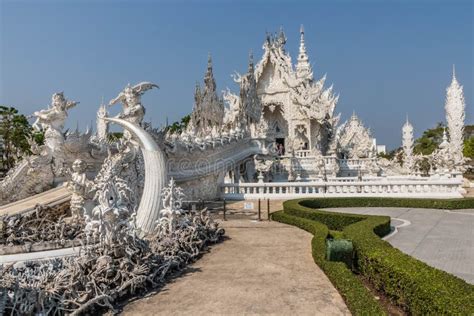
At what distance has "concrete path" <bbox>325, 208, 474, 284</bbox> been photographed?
7828mm

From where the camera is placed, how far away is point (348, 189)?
770 inches

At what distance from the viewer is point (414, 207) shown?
16.5 m

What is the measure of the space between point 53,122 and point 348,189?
13.5 meters

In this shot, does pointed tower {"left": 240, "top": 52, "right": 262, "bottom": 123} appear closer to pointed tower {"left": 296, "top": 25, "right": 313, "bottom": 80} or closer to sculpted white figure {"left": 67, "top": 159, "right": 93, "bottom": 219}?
pointed tower {"left": 296, "top": 25, "right": 313, "bottom": 80}

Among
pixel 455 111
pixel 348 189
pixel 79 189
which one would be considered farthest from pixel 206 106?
pixel 455 111

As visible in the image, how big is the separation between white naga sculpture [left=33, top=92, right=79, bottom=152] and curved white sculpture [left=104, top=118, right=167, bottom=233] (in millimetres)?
5720

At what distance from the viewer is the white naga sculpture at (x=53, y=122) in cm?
1411

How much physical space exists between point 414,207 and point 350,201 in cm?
257

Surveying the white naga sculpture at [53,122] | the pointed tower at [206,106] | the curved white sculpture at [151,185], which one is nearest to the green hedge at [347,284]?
the curved white sculpture at [151,185]

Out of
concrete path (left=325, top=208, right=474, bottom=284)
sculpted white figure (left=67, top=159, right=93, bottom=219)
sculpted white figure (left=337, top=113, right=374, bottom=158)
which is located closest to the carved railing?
concrete path (left=325, top=208, right=474, bottom=284)

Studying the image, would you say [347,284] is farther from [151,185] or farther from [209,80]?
[209,80]

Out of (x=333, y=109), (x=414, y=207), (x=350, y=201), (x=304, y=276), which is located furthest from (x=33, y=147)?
(x=333, y=109)

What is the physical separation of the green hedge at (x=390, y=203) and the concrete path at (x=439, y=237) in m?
0.47

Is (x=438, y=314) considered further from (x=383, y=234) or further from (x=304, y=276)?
(x=383, y=234)
